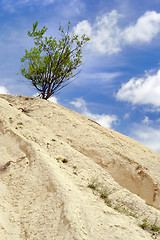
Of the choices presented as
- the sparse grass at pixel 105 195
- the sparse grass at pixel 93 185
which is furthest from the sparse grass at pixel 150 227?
the sparse grass at pixel 93 185

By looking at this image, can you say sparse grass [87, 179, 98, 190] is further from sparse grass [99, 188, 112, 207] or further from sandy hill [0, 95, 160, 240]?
sparse grass [99, 188, 112, 207]

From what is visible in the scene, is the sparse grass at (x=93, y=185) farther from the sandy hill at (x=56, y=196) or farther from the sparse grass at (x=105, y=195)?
the sparse grass at (x=105, y=195)

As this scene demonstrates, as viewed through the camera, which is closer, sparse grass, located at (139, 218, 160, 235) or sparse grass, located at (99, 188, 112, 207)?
sparse grass, located at (139, 218, 160, 235)

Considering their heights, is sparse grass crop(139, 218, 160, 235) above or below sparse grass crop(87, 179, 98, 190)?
below

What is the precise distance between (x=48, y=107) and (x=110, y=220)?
7.66m

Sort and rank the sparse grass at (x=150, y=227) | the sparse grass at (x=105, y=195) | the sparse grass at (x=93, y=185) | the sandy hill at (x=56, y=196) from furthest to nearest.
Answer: the sparse grass at (x=93, y=185)
the sparse grass at (x=105, y=195)
the sparse grass at (x=150, y=227)
the sandy hill at (x=56, y=196)

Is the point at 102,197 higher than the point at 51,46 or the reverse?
the reverse

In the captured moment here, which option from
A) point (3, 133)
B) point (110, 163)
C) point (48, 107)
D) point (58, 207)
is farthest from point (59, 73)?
point (58, 207)

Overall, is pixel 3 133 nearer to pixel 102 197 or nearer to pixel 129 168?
pixel 102 197

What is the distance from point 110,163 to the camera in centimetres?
941

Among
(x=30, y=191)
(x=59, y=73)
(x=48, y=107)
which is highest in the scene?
(x=59, y=73)

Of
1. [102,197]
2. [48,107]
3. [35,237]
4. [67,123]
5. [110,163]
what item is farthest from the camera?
[48,107]

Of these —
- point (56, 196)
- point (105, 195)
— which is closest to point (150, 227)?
point (105, 195)

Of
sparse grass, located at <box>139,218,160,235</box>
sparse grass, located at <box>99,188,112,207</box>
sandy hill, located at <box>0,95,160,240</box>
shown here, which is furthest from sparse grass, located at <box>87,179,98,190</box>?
sparse grass, located at <box>139,218,160,235</box>
